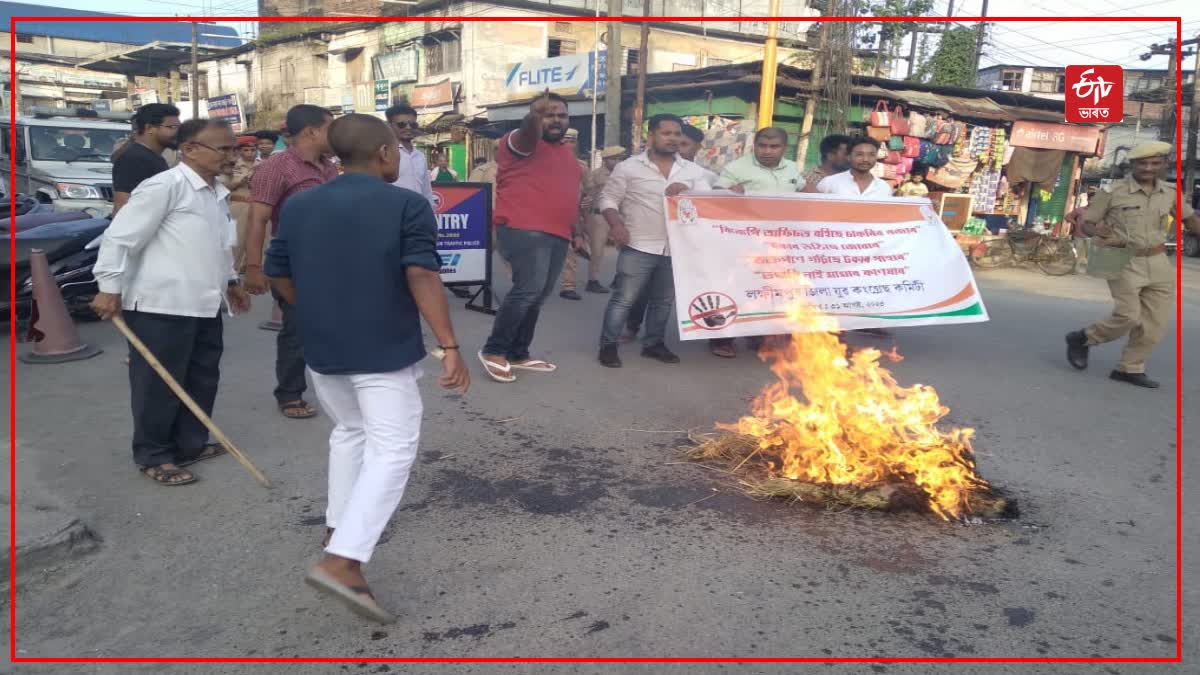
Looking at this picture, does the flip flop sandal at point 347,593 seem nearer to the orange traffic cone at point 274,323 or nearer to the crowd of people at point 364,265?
the crowd of people at point 364,265

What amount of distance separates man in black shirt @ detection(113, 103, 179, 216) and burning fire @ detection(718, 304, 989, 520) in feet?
12.3

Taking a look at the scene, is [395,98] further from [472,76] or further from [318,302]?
[318,302]

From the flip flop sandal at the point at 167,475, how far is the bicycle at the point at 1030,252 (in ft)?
49.5

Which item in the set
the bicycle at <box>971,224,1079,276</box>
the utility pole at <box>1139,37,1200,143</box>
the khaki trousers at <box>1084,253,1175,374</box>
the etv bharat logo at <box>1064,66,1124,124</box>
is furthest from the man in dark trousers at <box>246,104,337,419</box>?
the utility pole at <box>1139,37,1200,143</box>

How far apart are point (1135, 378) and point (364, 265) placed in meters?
6.25

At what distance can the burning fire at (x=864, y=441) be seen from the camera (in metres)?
3.81

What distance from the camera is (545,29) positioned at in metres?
29.0

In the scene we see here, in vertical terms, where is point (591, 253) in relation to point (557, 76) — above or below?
below

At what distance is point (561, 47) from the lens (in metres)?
30.0

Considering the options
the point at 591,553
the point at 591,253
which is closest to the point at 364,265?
the point at 591,553

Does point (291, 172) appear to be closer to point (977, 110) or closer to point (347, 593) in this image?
point (347, 593)

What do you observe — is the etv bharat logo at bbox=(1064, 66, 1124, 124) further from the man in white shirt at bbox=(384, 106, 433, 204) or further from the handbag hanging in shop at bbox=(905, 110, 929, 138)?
the man in white shirt at bbox=(384, 106, 433, 204)

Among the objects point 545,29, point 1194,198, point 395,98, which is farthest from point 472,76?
point 1194,198

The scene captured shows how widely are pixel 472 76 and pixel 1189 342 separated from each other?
77.5 feet
